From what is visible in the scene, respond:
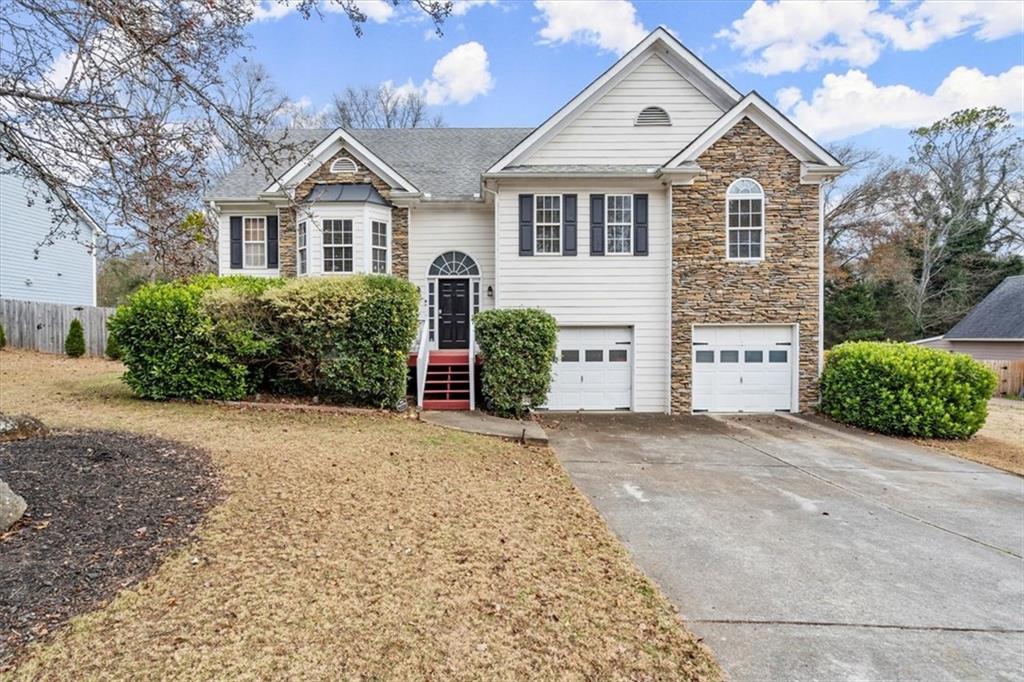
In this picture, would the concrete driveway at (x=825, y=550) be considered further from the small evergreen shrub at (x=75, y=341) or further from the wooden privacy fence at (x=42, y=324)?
the wooden privacy fence at (x=42, y=324)

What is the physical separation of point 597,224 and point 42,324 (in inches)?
771

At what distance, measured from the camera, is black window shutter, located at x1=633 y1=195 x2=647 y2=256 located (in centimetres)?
1256

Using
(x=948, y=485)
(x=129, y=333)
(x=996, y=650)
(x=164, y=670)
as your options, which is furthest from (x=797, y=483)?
(x=129, y=333)

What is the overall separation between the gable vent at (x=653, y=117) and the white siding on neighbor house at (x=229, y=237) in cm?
987

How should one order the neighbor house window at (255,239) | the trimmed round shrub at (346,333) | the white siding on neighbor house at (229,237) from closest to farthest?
1. the trimmed round shrub at (346,333)
2. the white siding on neighbor house at (229,237)
3. the neighbor house window at (255,239)

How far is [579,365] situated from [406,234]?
→ 568cm

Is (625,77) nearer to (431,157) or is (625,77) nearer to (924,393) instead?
(431,157)

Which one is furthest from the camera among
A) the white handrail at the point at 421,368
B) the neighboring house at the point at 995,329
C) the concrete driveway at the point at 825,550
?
the neighboring house at the point at 995,329

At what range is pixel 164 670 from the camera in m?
2.64

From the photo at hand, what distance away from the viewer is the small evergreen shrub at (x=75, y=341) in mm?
17766

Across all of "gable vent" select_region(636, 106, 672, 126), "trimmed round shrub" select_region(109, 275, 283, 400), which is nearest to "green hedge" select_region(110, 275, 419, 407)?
"trimmed round shrub" select_region(109, 275, 283, 400)

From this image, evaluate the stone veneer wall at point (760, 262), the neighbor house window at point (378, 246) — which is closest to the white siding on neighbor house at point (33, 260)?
the neighbor house window at point (378, 246)

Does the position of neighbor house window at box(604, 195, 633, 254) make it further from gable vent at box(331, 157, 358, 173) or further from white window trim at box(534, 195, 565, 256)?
gable vent at box(331, 157, 358, 173)

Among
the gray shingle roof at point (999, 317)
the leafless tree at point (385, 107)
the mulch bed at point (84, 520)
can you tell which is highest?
the leafless tree at point (385, 107)
